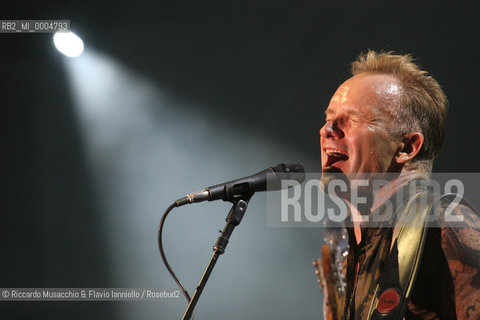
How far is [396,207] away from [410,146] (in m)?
0.26

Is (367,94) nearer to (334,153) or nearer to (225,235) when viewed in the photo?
(334,153)

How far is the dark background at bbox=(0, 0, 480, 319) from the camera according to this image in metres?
3.31

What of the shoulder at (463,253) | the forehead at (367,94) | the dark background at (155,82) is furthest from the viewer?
the dark background at (155,82)

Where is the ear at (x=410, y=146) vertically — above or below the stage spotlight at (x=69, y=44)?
below

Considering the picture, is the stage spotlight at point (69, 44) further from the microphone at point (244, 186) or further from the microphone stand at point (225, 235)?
the microphone stand at point (225, 235)

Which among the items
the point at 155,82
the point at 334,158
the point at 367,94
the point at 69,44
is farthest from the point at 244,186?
the point at 69,44

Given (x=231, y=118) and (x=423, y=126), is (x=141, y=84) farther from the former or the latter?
(x=423, y=126)

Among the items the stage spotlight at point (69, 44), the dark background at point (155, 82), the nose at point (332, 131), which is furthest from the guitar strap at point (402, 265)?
the stage spotlight at point (69, 44)

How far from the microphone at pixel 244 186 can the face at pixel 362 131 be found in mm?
160

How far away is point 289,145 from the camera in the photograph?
333 centimetres

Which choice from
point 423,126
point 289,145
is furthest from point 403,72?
point 289,145

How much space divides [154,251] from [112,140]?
41.3 inches

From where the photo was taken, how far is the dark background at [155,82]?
3307mm

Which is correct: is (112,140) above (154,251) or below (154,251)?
above
